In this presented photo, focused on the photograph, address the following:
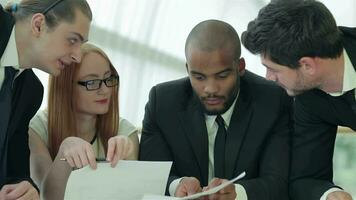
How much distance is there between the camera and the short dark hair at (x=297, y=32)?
1610 millimetres

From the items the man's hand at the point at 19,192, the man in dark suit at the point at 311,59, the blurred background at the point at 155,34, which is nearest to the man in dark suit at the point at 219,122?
the man in dark suit at the point at 311,59

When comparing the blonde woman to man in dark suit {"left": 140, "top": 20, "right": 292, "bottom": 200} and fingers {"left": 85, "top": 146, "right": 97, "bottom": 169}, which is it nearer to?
man in dark suit {"left": 140, "top": 20, "right": 292, "bottom": 200}

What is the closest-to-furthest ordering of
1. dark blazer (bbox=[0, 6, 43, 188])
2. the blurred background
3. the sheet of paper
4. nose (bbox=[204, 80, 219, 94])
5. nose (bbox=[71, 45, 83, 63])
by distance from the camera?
1. the sheet of paper
2. dark blazer (bbox=[0, 6, 43, 188])
3. nose (bbox=[71, 45, 83, 63])
4. nose (bbox=[204, 80, 219, 94])
5. the blurred background

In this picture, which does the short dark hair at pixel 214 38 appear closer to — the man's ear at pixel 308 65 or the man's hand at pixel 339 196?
the man's ear at pixel 308 65

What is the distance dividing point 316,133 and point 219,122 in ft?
1.08

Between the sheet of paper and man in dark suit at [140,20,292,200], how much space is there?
346 mm

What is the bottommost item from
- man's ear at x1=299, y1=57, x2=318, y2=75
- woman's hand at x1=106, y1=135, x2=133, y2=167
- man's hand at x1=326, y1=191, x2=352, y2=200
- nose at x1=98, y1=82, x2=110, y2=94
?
man's hand at x1=326, y1=191, x2=352, y2=200

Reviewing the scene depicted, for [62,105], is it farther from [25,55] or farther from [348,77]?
[348,77]

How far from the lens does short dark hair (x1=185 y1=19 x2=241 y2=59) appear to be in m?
1.81

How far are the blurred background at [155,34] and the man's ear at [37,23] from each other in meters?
1.18

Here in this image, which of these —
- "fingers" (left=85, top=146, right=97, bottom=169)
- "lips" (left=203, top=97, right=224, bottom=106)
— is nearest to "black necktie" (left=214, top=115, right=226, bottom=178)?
"lips" (left=203, top=97, right=224, bottom=106)

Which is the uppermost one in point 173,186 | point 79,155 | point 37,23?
point 37,23

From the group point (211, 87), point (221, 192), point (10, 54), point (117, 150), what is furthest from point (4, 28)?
point (221, 192)

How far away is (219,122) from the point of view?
1857 millimetres
